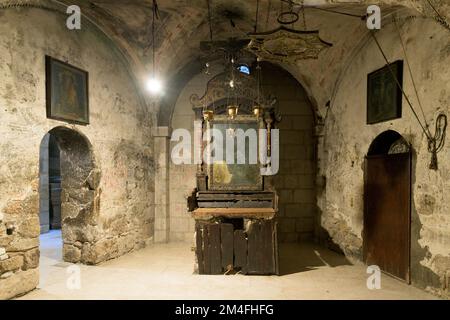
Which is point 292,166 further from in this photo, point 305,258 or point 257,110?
point 305,258

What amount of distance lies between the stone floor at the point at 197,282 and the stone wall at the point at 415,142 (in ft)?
1.71

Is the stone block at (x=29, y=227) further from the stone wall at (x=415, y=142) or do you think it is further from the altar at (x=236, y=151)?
the stone wall at (x=415, y=142)

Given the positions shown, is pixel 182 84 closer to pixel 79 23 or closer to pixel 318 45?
pixel 79 23

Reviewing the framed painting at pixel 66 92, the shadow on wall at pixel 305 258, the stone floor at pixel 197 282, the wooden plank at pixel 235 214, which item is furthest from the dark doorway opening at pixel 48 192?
the shadow on wall at pixel 305 258

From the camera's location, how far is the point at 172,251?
22.5 feet

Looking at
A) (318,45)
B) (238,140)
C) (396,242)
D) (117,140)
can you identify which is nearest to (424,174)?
(396,242)

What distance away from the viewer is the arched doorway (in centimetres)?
483

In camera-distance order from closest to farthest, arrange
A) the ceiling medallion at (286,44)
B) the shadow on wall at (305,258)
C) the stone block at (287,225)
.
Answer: the ceiling medallion at (286,44), the shadow on wall at (305,258), the stone block at (287,225)

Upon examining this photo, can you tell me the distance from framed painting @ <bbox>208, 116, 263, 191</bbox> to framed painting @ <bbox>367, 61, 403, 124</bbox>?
2.19m

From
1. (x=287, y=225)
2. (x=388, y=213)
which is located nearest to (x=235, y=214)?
(x=388, y=213)

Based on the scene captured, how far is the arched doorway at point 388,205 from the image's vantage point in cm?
483

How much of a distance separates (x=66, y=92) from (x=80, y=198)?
6.16ft

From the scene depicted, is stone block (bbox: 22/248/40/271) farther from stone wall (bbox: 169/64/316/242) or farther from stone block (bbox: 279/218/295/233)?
stone block (bbox: 279/218/295/233)

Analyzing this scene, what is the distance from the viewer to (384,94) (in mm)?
5289
